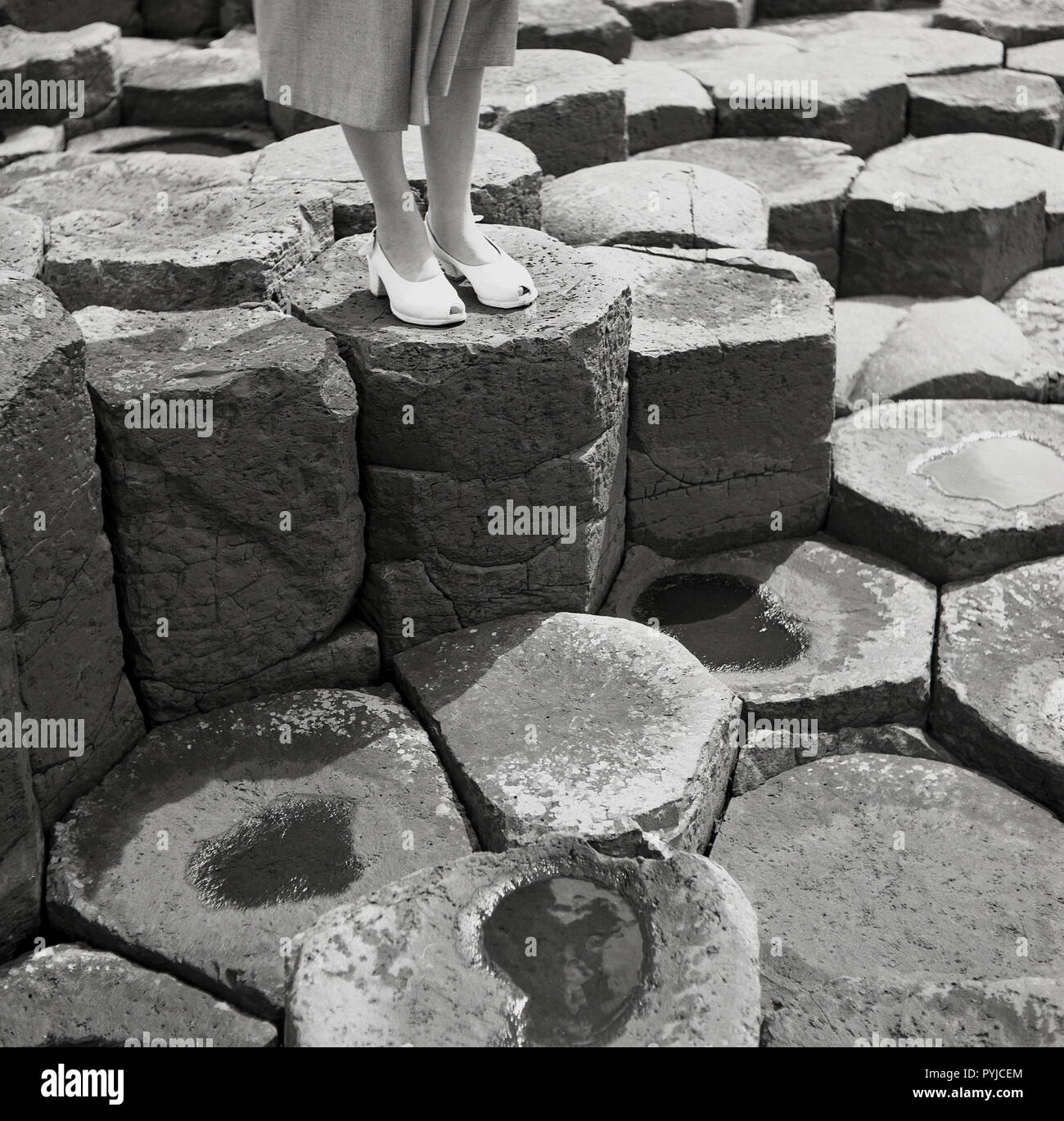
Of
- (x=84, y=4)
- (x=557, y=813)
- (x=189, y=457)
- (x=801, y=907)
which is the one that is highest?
(x=84, y=4)

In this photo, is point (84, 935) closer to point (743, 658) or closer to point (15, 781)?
point (15, 781)

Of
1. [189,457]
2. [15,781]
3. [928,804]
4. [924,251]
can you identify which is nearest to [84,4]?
[924,251]

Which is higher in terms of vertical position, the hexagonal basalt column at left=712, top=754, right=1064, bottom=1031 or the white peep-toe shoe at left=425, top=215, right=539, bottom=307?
the white peep-toe shoe at left=425, top=215, right=539, bottom=307

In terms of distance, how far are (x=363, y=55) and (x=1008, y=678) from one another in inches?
74.9

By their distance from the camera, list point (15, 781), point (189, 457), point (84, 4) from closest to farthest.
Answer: point (15, 781)
point (189, 457)
point (84, 4)

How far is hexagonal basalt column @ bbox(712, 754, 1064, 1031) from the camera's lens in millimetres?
2576

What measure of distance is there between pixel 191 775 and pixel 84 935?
0.39m

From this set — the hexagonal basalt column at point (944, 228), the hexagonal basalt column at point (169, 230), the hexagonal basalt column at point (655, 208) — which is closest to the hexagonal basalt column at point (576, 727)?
the hexagonal basalt column at point (169, 230)

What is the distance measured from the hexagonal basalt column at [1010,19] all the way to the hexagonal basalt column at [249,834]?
195 inches

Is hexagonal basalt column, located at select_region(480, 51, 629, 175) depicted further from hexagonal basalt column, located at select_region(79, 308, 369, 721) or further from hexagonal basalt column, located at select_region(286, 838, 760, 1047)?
hexagonal basalt column, located at select_region(286, 838, 760, 1047)

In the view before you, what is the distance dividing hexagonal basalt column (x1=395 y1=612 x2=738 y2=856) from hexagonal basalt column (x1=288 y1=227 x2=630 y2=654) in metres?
0.11

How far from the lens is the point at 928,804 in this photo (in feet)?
9.62

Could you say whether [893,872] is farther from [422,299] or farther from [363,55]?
[363,55]

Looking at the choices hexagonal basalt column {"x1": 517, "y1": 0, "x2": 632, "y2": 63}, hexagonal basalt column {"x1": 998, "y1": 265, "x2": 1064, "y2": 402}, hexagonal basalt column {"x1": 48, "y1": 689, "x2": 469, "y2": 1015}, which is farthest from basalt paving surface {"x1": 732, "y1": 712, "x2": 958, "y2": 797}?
hexagonal basalt column {"x1": 517, "y1": 0, "x2": 632, "y2": 63}
